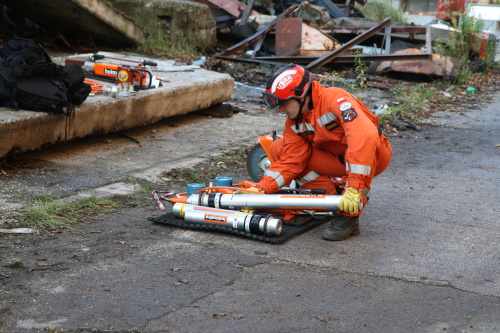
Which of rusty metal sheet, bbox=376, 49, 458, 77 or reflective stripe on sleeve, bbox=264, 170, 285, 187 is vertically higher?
rusty metal sheet, bbox=376, 49, 458, 77

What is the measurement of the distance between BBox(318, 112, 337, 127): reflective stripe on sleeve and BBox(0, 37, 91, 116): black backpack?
102 inches

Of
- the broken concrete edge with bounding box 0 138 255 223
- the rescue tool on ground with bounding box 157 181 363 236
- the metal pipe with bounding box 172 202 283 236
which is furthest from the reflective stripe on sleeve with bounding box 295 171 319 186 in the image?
the broken concrete edge with bounding box 0 138 255 223

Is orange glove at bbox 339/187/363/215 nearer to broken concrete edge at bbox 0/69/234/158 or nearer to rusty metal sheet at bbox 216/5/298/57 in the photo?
broken concrete edge at bbox 0/69/234/158

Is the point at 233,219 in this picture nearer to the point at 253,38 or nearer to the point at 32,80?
the point at 32,80

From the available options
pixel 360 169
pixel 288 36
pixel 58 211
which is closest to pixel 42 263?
pixel 58 211

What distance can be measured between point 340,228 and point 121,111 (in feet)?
10.9

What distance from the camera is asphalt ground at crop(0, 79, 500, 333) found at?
10.9 feet

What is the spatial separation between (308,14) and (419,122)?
670 cm

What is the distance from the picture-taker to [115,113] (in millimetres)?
6922

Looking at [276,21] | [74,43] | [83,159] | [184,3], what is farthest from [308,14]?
[83,159]

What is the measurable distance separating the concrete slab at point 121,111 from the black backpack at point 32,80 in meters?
0.09

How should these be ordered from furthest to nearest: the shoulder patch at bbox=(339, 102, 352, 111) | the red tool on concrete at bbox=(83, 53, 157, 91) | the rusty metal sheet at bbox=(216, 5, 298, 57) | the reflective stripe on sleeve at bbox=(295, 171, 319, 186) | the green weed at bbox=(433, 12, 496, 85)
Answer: the green weed at bbox=(433, 12, 496, 85) < the rusty metal sheet at bbox=(216, 5, 298, 57) < the red tool on concrete at bbox=(83, 53, 157, 91) < the reflective stripe on sleeve at bbox=(295, 171, 319, 186) < the shoulder patch at bbox=(339, 102, 352, 111)

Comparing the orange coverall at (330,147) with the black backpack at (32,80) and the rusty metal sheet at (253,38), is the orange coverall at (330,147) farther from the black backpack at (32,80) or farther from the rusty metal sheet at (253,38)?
the rusty metal sheet at (253,38)

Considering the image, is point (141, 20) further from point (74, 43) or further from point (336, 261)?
point (336, 261)
